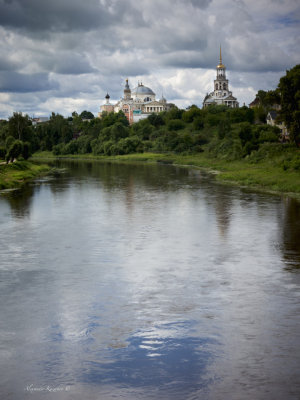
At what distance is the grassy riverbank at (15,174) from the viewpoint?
40.6m

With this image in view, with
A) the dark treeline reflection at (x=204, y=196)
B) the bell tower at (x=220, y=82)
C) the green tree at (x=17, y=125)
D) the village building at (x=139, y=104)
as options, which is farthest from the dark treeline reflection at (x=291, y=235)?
the bell tower at (x=220, y=82)

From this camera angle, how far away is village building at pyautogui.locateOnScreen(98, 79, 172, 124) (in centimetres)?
15988

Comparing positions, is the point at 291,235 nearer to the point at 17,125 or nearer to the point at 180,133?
the point at 17,125

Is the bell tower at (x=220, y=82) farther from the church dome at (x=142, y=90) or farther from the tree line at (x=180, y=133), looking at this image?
the tree line at (x=180, y=133)

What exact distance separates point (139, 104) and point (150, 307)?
16028 cm

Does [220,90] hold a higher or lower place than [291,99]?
higher

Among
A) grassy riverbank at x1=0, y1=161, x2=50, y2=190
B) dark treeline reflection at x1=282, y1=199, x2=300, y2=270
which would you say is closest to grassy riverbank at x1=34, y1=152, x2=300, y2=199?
dark treeline reflection at x1=282, y1=199, x2=300, y2=270

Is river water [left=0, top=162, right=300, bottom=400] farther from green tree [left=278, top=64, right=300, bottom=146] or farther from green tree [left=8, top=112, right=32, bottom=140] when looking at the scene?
green tree [left=8, top=112, right=32, bottom=140]

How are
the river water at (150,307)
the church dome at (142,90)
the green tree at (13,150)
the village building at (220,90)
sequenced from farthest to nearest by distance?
the church dome at (142,90) → the village building at (220,90) → the green tree at (13,150) → the river water at (150,307)

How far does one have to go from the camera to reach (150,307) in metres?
12.0

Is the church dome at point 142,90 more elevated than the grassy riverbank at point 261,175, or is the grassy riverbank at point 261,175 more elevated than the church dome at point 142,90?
the church dome at point 142,90

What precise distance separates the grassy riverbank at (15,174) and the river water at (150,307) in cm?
1666

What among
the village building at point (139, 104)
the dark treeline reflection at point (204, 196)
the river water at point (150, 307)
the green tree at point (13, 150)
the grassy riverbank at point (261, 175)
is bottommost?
the river water at point (150, 307)

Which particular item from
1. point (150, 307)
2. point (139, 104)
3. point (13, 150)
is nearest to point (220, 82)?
point (139, 104)
